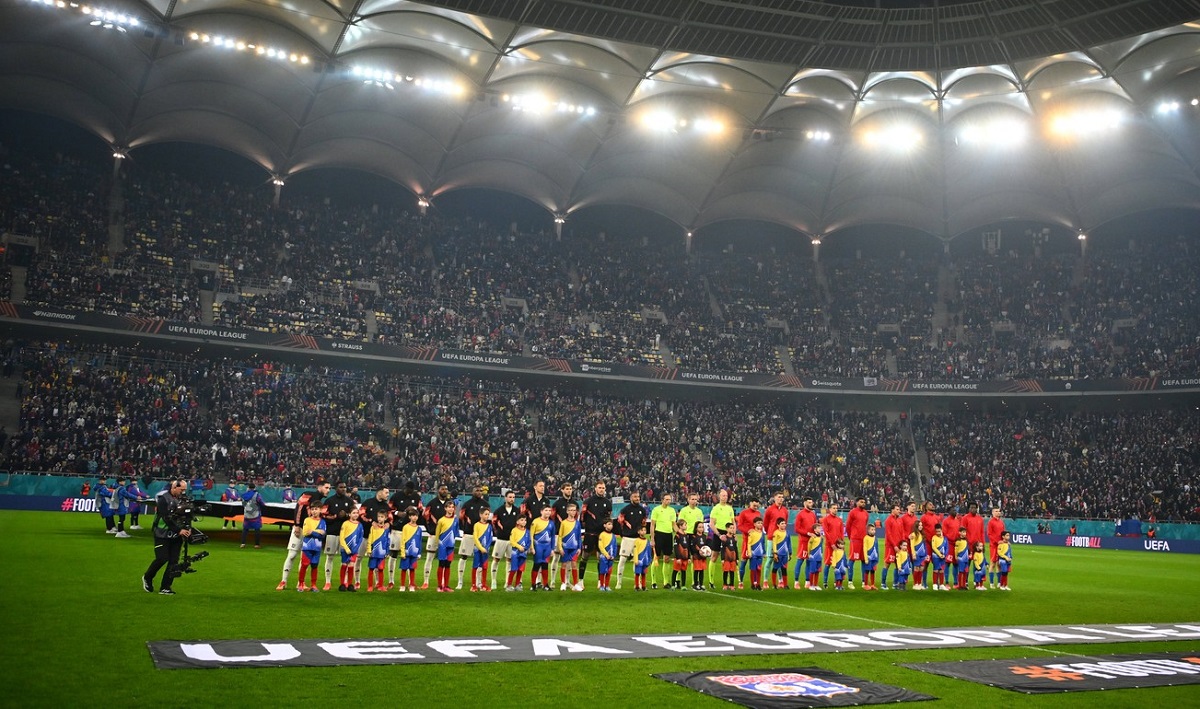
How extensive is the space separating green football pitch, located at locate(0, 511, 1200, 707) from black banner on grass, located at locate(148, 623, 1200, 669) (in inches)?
13.5

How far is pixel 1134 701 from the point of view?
9.84 metres

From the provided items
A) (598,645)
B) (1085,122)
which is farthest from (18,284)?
(1085,122)

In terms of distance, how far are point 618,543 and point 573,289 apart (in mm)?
37211

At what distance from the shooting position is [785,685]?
9953 millimetres

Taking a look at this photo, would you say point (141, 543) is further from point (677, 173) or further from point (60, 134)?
point (677, 173)

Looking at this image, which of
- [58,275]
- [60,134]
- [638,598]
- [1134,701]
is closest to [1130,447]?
[638,598]

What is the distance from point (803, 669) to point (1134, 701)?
340 centimetres

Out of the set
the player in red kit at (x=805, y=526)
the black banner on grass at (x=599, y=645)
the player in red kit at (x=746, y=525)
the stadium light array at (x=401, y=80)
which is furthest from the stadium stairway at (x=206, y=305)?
the black banner on grass at (x=599, y=645)

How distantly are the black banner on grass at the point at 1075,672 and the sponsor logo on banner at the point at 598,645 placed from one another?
130 cm

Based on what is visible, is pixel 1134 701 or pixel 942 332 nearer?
pixel 1134 701

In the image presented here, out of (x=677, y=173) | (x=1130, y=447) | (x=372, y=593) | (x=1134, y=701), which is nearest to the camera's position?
(x=1134, y=701)

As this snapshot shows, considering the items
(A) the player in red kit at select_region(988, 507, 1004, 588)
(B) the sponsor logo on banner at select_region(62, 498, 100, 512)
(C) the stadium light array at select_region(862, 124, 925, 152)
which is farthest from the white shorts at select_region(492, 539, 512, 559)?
(C) the stadium light array at select_region(862, 124, 925, 152)

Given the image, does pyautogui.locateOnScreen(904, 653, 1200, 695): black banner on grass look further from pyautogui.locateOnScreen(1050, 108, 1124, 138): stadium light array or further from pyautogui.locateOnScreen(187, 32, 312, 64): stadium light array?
pyautogui.locateOnScreen(1050, 108, 1124, 138): stadium light array

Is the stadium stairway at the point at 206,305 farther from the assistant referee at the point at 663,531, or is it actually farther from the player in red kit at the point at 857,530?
the player in red kit at the point at 857,530
